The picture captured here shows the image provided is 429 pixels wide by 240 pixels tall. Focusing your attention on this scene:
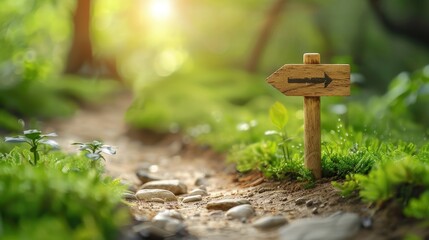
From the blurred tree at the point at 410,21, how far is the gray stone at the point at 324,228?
11.1 meters

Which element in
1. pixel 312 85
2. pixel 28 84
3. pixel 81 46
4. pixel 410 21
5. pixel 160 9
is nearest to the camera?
pixel 312 85

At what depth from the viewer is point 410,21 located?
14.2 meters

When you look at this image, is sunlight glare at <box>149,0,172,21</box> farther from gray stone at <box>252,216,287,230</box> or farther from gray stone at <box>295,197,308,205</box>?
gray stone at <box>252,216,287,230</box>

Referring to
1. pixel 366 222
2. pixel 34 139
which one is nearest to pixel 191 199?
pixel 34 139

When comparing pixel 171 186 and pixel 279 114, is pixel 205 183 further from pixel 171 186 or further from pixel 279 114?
pixel 279 114

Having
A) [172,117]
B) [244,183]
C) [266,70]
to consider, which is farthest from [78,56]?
[244,183]

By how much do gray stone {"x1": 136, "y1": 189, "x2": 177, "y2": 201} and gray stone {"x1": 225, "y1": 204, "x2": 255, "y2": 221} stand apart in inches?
39.8

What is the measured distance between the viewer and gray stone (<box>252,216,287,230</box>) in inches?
170

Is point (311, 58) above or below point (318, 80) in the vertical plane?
above

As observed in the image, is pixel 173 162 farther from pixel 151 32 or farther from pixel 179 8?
pixel 151 32

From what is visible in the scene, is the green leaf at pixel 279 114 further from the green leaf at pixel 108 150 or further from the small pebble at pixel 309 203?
the green leaf at pixel 108 150

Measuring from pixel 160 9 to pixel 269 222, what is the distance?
15.1 metres

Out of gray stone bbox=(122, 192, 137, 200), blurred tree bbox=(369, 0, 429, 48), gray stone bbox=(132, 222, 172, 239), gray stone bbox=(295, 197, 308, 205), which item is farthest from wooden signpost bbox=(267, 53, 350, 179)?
blurred tree bbox=(369, 0, 429, 48)

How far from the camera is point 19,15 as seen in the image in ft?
46.8
